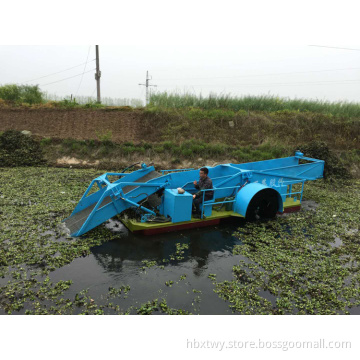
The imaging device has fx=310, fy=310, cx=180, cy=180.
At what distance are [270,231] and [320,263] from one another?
A: 4.99 feet

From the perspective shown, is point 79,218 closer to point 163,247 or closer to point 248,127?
point 163,247

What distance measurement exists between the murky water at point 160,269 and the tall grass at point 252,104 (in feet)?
39.3

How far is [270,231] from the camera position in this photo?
23.9 feet

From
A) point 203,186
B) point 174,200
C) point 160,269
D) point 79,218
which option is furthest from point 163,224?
point 79,218

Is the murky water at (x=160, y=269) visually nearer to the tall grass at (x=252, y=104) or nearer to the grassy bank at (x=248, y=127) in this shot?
the grassy bank at (x=248, y=127)

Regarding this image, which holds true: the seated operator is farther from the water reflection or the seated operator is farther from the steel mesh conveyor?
the steel mesh conveyor

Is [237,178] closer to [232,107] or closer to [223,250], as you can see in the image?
[223,250]

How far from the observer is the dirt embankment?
15.3 metres

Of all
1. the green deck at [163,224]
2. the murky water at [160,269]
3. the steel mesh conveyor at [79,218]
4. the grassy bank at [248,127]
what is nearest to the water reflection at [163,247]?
the murky water at [160,269]

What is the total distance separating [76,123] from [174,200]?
11233mm

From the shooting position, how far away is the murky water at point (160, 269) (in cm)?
475

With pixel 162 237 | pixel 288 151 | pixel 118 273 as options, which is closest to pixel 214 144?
pixel 288 151

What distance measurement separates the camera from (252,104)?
1827 cm

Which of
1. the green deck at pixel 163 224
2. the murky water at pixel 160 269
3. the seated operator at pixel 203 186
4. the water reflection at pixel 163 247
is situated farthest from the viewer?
the seated operator at pixel 203 186
